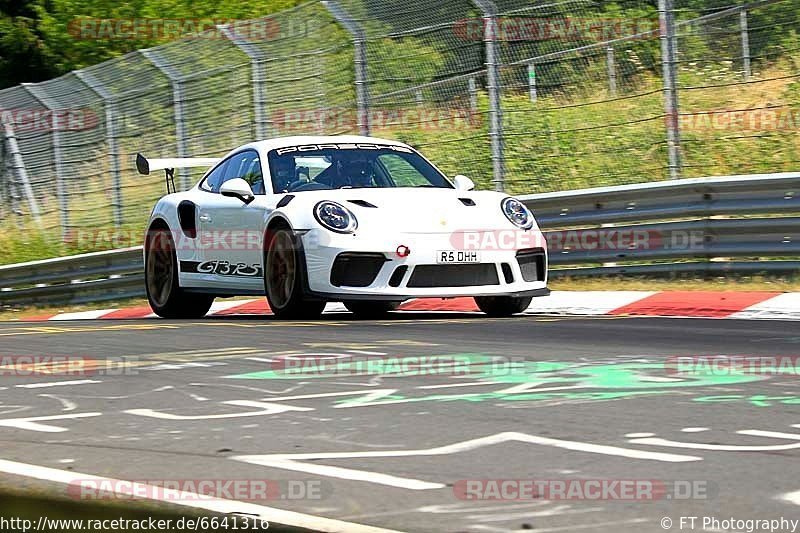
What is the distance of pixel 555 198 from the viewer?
42.8 ft

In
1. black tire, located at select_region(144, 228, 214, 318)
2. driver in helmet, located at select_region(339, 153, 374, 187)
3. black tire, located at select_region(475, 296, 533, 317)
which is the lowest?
black tire, located at select_region(475, 296, 533, 317)

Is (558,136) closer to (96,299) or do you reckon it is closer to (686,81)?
(686,81)

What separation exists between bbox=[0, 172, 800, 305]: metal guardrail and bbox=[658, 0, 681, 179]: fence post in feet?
1.33

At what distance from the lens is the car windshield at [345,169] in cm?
1080

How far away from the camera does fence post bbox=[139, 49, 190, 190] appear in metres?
17.8

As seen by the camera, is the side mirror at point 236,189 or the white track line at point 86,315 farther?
the white track line at point 86,315

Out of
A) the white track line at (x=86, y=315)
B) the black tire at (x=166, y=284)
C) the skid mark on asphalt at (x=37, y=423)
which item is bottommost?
the white track line at (x=86, y=315)

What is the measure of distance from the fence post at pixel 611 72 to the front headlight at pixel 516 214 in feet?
11.5

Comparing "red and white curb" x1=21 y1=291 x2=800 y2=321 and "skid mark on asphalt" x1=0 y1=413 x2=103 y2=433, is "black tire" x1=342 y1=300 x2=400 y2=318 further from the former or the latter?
"skid mark on asphalt" x1=0 y1=413 x2=103 y2=433

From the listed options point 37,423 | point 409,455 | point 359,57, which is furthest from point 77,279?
point 409,455

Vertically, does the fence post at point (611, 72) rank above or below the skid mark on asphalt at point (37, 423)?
above

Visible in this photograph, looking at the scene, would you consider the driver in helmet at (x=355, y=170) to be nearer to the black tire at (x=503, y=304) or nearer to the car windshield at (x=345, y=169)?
the car windshield at (x=345, y=169)

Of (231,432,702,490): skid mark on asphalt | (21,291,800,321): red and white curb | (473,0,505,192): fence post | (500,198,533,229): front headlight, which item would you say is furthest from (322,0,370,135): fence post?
(231,432,702,490): skid mark on asphalt

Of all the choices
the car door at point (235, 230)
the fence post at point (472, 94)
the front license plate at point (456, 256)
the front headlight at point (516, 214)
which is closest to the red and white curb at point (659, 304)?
the front headlight at point (516, 214)
